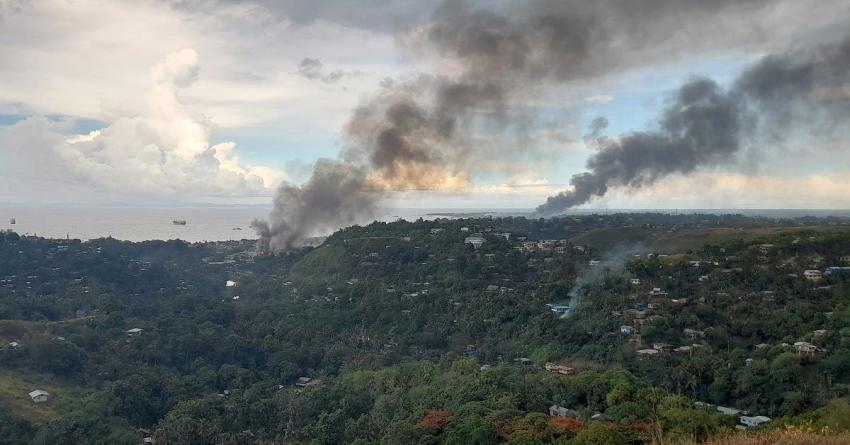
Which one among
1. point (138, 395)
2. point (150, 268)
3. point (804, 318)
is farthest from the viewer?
point (150, 268)

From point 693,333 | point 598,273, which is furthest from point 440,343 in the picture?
point 693,333

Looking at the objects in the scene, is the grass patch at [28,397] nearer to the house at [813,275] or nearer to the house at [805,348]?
the house at [805,348]

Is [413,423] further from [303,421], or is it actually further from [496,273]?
[496,273]

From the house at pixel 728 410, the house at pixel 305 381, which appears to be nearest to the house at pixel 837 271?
the house at pixel 728 410

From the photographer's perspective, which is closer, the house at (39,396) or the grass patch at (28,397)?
the grass patch at (28,397)

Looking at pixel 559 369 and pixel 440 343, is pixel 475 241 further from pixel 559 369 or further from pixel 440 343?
pixel 559 369

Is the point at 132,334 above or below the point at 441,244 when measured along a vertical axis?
below

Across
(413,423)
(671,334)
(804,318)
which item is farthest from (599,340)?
(413,423)

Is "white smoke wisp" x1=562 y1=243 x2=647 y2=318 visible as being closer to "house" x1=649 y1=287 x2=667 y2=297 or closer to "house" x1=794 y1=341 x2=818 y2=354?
"house" x1=649 y1=287 x2=667 y2=297
